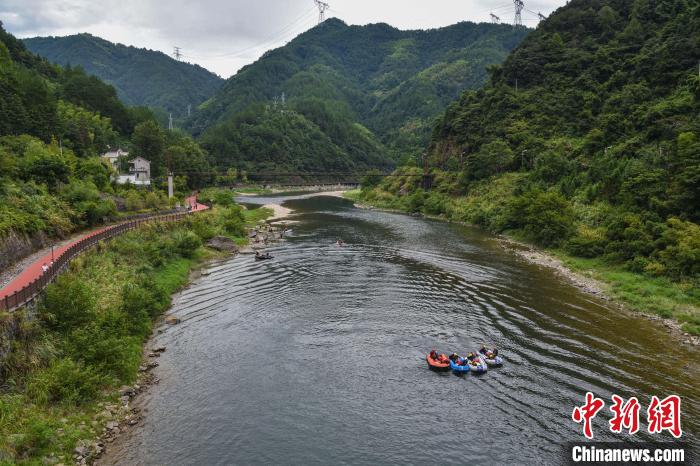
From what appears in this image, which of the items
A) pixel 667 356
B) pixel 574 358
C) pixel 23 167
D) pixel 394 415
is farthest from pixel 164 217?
pixel 667 356

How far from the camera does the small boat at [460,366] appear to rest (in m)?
26.0

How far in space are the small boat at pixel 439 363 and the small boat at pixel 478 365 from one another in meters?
1.38

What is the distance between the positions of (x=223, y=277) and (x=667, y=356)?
38.6m

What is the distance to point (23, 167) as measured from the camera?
4656 centimetres

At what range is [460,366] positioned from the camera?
85.4ft

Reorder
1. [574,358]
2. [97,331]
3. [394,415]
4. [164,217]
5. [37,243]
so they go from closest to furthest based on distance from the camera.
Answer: [394,415]
[97,331]
[574,358]
[37,243]
[164,217]

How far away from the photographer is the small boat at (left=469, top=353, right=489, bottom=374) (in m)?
26.0

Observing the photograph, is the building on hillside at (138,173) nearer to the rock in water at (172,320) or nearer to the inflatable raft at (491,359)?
the rock in water at (172,320)

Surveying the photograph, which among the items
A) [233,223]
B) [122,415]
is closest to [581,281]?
[122,415]

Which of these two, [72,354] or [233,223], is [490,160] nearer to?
[233,223]

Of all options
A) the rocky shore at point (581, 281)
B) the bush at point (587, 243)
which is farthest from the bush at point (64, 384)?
the bush at point (587, 243)

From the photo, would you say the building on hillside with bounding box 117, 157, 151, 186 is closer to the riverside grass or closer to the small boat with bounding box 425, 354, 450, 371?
the riverside grass

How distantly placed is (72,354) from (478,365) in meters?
22.3

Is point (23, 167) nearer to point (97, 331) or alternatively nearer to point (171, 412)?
point (97, 331)
